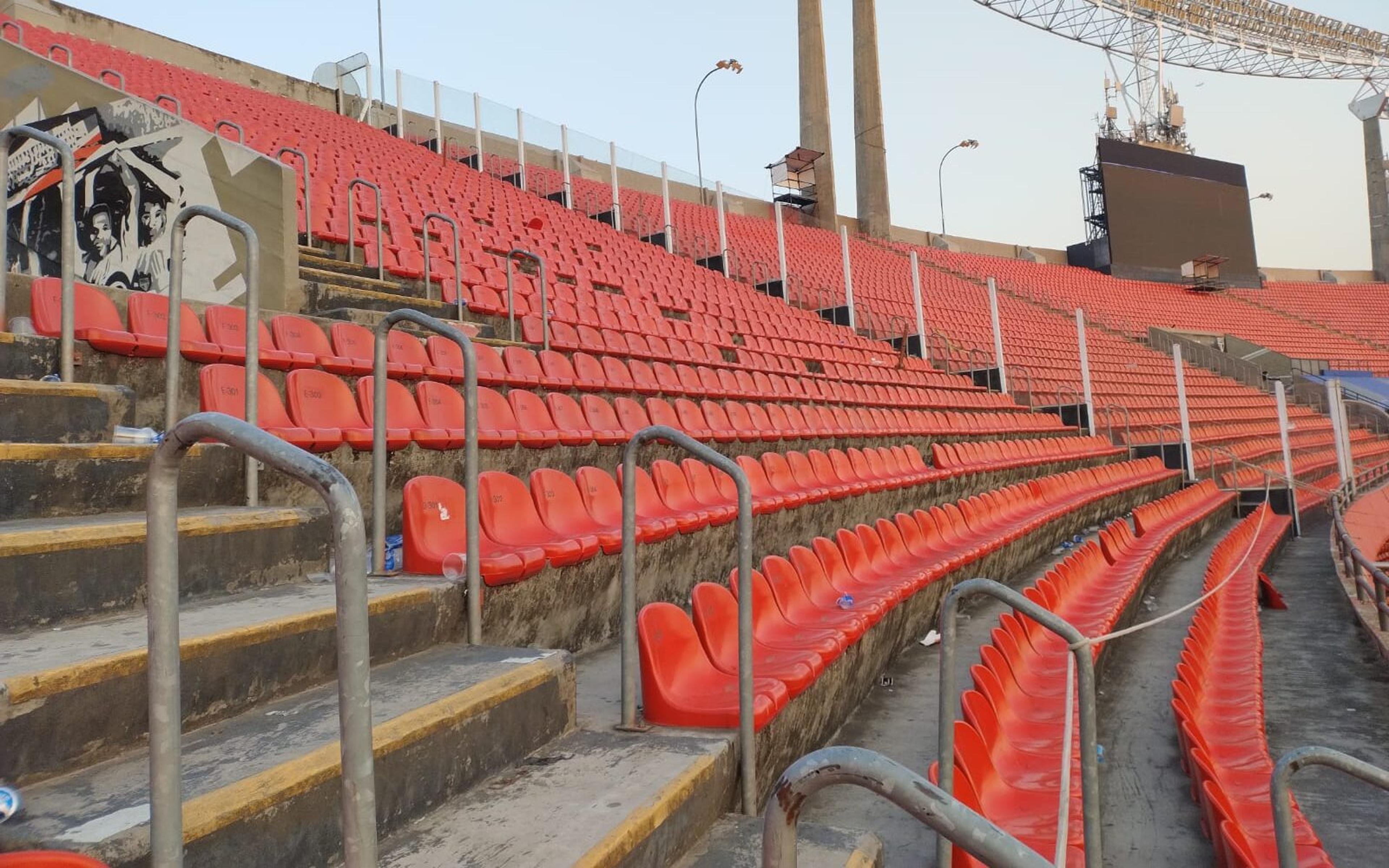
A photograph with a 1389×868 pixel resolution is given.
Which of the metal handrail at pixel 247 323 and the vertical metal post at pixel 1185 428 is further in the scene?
the vertical metal post at pixel 1185 428

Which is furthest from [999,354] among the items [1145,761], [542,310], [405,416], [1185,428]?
[405,416]

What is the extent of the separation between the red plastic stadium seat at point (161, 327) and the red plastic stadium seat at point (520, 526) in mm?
947

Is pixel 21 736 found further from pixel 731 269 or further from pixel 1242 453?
pixel 1242 453

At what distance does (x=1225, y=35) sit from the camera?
27.8m

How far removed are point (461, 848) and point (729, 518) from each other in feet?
6.89

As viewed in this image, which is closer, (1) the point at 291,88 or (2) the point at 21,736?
(2) the point at 21,736

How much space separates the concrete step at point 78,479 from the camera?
5.52ft

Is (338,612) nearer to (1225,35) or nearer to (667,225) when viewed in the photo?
(667,225)

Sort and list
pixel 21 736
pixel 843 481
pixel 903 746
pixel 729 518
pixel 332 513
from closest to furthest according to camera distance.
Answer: pixel 332 513, pixel 21 736, pixel 903 746, pixel 729 518, pixel 843 481

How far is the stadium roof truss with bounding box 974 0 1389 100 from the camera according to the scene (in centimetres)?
2545

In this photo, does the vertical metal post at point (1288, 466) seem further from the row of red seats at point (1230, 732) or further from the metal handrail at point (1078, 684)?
the metal handrail at point (1078, 684)

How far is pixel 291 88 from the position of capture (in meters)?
14.0

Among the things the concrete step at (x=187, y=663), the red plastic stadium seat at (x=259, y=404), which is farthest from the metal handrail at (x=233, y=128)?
the concrete step at (x=187, y=663)

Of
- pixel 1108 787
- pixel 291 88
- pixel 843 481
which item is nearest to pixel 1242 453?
pixel 843 481
